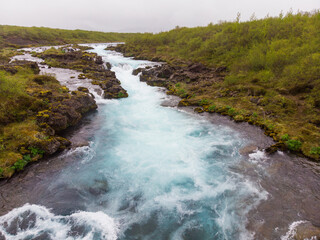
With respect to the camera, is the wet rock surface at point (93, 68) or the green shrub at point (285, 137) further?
the wet rock surface at point (93, 68)

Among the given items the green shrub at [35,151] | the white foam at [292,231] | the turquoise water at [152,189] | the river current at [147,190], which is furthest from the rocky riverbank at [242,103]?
the green shrub at [35,151]

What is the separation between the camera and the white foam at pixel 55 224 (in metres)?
8.11

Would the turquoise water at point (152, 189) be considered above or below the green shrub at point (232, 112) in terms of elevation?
below

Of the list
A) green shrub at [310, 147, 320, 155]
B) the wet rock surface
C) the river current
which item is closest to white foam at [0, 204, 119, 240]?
the river current

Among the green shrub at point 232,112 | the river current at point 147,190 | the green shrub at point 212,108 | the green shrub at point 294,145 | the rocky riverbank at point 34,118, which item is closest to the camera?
the river current at point 147,190

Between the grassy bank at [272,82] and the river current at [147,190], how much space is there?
432 centimetres

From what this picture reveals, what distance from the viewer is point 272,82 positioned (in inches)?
974

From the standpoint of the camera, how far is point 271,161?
13125 mm

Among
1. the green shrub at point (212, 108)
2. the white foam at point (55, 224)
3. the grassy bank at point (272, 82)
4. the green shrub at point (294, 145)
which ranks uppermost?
the grassy bank at point (272, 82)

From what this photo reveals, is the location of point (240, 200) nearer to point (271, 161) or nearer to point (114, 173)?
point (271, 161)

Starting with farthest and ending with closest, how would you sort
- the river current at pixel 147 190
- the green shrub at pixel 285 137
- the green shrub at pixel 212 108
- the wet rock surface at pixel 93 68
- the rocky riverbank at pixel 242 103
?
the wet rock surface at pixel 93 68 < the green shrub at pixel 212 108 < the green shrub at pixel 285 137 < the rocky riverbank at pixel 242 103 < the river current at pixel 147 190

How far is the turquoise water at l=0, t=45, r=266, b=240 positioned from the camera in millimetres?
8570

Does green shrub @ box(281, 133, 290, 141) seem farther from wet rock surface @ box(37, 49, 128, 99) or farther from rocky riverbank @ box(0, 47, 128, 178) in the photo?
wet rock surface @ box(37, 49, 128, 99)

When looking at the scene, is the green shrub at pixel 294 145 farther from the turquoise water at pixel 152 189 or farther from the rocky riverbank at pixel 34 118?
the rocky riverbank at pixel 34 118
